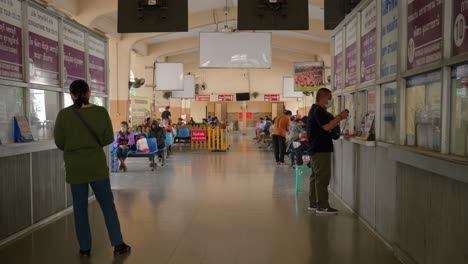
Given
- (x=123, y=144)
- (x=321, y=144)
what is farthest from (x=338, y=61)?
(x=123, y=144)

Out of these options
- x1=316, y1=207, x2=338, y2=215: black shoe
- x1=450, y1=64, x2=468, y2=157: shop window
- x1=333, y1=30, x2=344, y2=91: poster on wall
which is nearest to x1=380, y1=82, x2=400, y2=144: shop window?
x1=450, y1=64, x2=468, y2=157: shop window

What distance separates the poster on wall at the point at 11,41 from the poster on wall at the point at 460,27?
4314mm

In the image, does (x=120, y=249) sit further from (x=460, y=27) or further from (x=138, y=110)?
(x=138, y=110)

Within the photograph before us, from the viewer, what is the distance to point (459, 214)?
10.5 ft

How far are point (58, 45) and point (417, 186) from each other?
500 centimetres

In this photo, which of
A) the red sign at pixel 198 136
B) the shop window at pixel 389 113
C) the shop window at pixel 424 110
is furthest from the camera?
the red sign at pixel 198 136

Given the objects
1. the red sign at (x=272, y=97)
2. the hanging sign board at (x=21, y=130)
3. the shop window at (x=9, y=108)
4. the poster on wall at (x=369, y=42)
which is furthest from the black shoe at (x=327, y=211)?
the red sign at (x=272, y=97)

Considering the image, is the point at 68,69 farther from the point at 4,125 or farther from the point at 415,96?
the point at 415,96

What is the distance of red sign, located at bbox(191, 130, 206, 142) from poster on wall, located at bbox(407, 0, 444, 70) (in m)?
15.4

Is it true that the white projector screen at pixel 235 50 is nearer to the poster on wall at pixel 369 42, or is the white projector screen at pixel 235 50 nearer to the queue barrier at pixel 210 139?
the queue barrier at pixel 210 139

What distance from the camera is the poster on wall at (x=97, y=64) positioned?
26.4ft

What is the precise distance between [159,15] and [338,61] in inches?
118

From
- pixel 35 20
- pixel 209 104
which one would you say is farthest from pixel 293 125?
pixel 209 104

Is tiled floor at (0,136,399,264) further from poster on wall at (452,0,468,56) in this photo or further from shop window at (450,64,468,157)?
poster on wall at (452,0,468,56)
